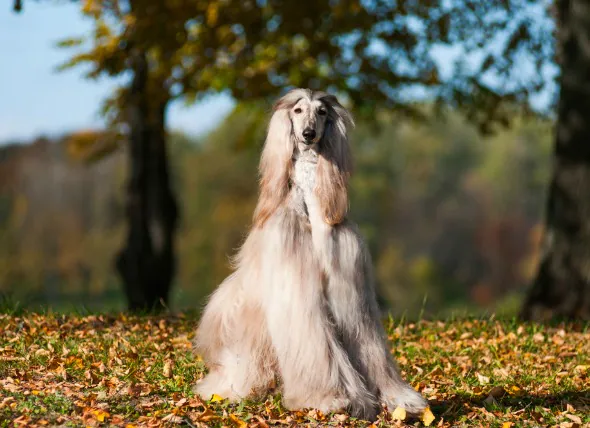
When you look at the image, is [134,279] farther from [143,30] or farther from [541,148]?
[541,148]

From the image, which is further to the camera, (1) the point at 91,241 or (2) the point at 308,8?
(1) the point at 91,241

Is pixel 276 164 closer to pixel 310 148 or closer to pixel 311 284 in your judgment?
pixel 310 148

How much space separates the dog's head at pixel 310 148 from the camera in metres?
5.00

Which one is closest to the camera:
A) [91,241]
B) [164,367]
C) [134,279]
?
[164,367]

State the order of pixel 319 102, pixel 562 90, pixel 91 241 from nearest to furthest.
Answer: pixel 319 102 → pixel 562 90 → pixel 91 241

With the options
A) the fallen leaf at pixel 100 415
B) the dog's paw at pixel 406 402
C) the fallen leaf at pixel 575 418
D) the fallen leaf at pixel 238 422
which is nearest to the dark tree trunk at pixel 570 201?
the fallen leaf at pixel 575 418

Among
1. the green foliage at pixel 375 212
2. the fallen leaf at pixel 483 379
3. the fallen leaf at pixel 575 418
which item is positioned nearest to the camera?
the fallen leaf at pixel 575 418

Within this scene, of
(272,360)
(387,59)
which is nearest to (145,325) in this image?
(272,360)

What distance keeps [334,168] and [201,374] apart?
2.05 metres

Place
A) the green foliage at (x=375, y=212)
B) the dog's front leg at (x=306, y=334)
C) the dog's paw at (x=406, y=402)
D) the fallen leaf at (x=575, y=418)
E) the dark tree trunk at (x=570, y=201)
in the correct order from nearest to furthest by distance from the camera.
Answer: the dog's front leg at (x=306, y=334)
the dog's paw at (x=406, y=402)
the fallen leaf at (x=575, y=418)
the dark tree trunk at (x=570, y=201)
the green foliage at (x=375, y=212)

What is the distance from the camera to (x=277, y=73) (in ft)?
42.6

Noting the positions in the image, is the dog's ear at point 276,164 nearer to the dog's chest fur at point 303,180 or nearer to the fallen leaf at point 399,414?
the dog's chest fur at point 303,180

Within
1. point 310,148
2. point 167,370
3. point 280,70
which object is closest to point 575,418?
point 310,148

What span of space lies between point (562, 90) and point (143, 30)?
538 cm
